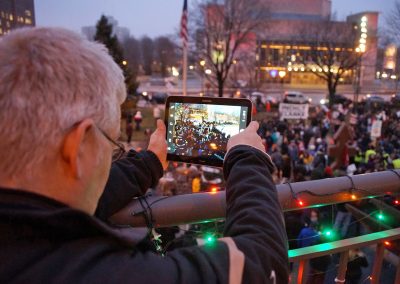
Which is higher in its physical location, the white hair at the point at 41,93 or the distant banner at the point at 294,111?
the white hair at the point at 41,93

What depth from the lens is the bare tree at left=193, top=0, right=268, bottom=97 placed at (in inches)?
1278

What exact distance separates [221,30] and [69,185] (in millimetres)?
33290

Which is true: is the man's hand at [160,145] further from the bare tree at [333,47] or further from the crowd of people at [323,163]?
the bare tree at [333,47]

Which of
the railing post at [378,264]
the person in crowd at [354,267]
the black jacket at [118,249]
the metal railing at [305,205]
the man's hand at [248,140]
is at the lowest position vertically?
the person in crowd at [354,267]

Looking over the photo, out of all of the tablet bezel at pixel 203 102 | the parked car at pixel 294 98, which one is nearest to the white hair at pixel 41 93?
the tablet bezel at pixel 203 102

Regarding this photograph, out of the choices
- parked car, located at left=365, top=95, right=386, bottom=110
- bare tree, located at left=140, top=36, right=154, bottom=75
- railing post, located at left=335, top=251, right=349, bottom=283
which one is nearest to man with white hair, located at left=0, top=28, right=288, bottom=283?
railing post, located at left=335, top=251, right=349, bottom=283

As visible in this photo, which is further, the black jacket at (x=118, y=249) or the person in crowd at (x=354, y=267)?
the person in crowd at (x=354, y=267)

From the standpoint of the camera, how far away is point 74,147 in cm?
96

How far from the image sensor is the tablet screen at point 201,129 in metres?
2.03

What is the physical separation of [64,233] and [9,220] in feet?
0.40

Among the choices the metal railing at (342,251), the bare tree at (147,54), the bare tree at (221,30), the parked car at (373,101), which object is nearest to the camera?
the metal railing at (342,251)

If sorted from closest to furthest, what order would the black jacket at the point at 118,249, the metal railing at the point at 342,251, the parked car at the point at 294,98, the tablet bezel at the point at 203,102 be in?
the black jacket at the point at 118,249 < the metal railing at the point at 342,251 < the tablet bezel at the point at 203,102 < the parked car at the point at 294,98

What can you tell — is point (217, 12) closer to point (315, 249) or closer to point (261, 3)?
point (261, 3)

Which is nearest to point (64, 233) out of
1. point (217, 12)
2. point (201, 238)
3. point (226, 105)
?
point (226, 105)
